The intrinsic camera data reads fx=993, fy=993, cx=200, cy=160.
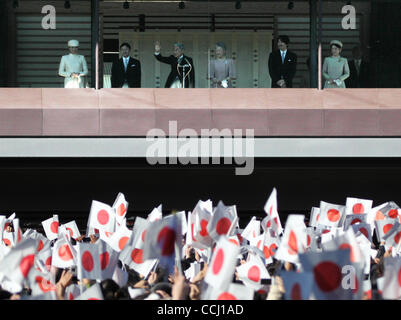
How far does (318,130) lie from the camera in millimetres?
21047

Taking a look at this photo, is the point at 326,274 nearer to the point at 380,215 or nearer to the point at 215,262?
the point at 215,262

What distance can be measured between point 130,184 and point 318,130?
4.83 m

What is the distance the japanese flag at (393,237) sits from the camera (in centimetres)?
1297

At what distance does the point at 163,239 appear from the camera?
9258 millimetres

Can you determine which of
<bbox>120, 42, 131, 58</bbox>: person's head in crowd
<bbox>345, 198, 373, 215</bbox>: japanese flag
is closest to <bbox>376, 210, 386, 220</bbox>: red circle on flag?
<bbox>345, 198, 373, 215</bbox>: japanese flag

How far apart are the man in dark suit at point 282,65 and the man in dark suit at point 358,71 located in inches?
46.1

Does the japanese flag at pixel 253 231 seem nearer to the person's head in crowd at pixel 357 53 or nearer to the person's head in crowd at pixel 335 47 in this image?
the person's head in crowd at pixel 357 53

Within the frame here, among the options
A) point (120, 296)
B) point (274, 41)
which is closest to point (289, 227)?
point (120, 296)

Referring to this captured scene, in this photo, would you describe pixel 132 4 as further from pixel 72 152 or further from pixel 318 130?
pixel 318 130

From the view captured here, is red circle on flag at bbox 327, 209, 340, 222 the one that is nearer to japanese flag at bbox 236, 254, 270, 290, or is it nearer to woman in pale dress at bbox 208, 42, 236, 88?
japanese flag at bbox 236, 254, 270, 290

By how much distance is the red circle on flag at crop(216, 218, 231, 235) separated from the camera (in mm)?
11195

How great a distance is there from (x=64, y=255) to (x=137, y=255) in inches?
45.1

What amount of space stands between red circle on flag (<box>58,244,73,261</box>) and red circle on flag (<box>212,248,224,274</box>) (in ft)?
15.2

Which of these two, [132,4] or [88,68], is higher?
[132,4]
